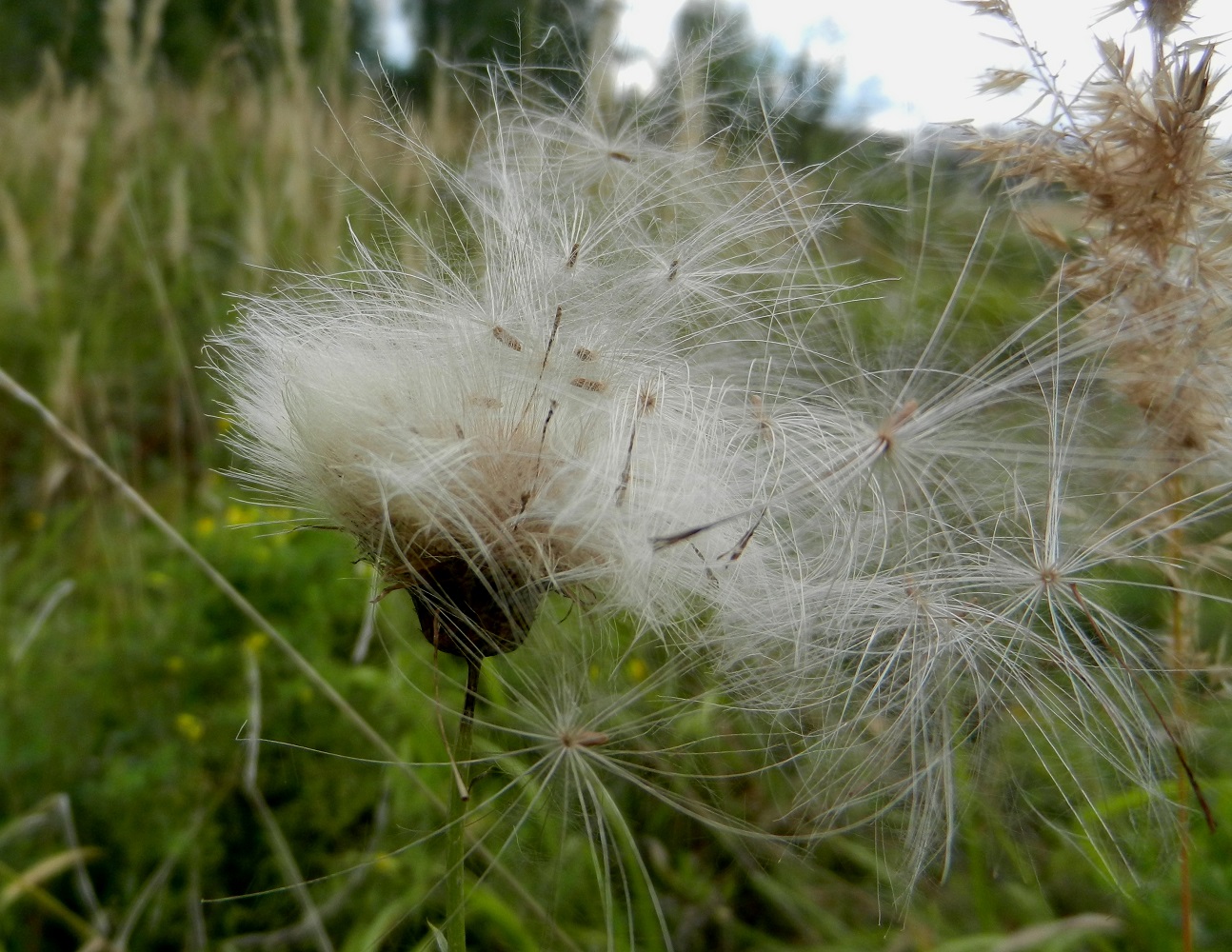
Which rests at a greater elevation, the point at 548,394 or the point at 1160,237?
the point at 1160,237

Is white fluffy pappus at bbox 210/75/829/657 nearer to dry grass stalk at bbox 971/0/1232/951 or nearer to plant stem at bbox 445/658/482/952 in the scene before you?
plant stem at bbox 445/658/482/952

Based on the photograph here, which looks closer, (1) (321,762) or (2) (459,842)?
(2) (459,842)

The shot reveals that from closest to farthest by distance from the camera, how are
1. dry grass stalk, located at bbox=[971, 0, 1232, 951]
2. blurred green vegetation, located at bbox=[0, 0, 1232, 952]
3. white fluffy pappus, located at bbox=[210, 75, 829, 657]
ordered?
white fluffy pappus, located at bbox=[210, 75, 829, 657]
dry grass stalk, located at bbox=[971, 0, 1232, 951]
blurred green vegetation, located at bbox=[0, 0, 1232, 952]

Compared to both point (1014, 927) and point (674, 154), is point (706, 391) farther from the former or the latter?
point (1014, 927)

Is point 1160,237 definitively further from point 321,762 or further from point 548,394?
point 321,762

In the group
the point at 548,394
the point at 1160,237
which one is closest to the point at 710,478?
the point at 548,394

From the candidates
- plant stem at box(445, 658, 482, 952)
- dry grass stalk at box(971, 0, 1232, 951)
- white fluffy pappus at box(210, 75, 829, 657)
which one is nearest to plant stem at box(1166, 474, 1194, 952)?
dry grass stalk at box(971, 0, 1232, 951)

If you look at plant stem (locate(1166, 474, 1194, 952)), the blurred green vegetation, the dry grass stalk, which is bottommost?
the blurred green vegetation

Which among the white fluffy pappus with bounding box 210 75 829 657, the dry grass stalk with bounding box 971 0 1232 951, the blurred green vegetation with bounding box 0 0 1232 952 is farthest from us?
the blurred green vegetation with bounding box 0 0 1232 952

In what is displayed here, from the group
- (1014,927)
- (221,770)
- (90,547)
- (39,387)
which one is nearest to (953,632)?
(1014,927)

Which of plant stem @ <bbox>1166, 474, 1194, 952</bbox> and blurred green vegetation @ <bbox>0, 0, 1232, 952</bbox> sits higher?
plant stem @ <bbox>1166, 474, 1194, 952</bbox>

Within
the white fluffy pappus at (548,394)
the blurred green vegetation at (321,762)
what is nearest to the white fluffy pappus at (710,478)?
the white fluffy pappus at (548,394)
